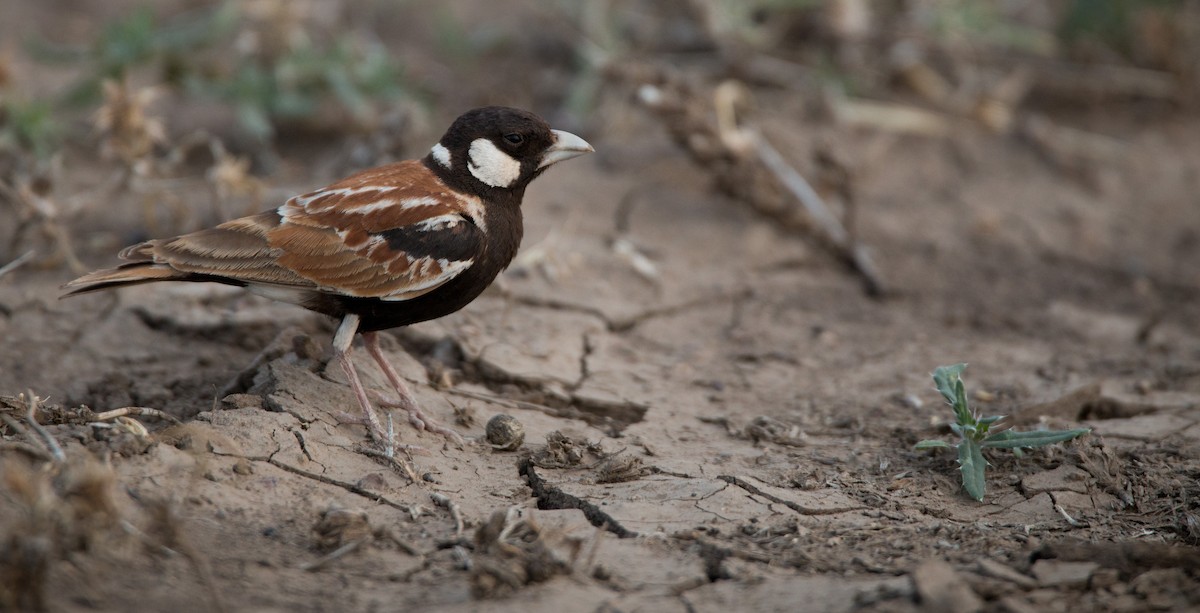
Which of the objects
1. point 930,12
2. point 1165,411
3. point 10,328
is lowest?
point 10,328

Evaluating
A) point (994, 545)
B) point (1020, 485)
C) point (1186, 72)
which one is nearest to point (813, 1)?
point (1186, 72)

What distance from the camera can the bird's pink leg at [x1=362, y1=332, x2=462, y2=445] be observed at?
→ 4512 mm

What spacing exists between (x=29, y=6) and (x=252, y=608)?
8273mm

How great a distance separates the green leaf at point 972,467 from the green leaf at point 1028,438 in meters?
0.06

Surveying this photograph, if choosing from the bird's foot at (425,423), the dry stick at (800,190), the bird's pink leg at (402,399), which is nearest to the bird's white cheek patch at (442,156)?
the bird's pink leg at (402,399)

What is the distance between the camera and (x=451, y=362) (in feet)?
17.1

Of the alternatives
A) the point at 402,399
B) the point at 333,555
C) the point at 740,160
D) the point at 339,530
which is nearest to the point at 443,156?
the point at 402,399

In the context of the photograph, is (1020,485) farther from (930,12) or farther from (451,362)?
(930,12)

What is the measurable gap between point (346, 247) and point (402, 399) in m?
0.68

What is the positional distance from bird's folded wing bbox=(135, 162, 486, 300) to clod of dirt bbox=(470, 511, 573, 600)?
1275 mm

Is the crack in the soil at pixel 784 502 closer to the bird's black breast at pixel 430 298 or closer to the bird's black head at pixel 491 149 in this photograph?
the bird's black breast at pixel 430 298

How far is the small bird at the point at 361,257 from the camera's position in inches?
177

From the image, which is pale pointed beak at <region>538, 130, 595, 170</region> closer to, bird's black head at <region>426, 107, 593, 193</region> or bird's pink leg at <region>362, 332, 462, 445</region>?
bird's black head at <region>426, 107, 593, 193</region>

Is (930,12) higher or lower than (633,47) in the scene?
higher
